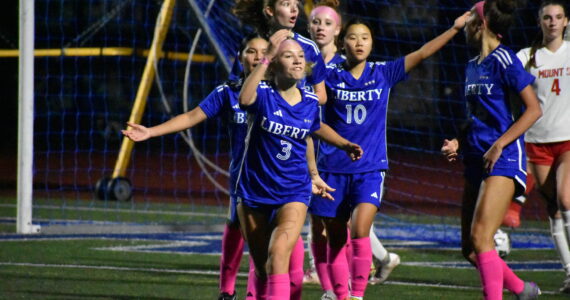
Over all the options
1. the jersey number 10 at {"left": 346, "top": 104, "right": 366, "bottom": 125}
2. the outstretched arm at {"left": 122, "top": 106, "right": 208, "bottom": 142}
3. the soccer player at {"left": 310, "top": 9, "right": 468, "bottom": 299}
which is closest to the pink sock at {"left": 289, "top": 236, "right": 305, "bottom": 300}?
the soccer player at {"left": 310, "top": 9, "right": 468, "bottom": 299}

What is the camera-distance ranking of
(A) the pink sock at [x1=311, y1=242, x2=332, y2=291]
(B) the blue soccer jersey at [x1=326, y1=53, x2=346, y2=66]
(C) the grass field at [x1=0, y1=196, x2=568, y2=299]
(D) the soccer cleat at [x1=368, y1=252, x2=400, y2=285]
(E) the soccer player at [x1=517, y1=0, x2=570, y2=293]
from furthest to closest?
(D) the soccer cleat at [x1=368, y1=252, x2=400, y2=285] < (E) the soccer player at [x1=517, y1=0, x2=570, y2=293] < (C) the grass field at [x1=0, y1=196, x2=568, y2=299] < (B) the blue soccer jersey at [x1=326, y1=53, x2=346, y2=66] < (A) the pink sock at [x1=311, y1=242, x2=332, y2=291]

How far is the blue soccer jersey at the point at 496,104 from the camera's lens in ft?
20.8

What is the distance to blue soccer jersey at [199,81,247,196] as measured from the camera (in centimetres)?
648

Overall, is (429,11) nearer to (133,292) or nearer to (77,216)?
(77,216)

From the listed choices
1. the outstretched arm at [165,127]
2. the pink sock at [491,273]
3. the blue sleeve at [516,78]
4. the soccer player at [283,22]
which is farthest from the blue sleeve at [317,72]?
the pink sock at [491,273]

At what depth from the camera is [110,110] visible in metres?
34.2

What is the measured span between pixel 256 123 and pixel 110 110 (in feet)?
94.1

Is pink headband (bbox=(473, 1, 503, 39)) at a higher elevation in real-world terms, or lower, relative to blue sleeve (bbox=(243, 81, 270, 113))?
higher

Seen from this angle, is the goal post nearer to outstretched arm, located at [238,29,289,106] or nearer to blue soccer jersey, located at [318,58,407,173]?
blue soccer jersey, located at [318,58,407,173]

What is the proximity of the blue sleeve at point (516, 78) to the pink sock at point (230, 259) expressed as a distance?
199 centimetres

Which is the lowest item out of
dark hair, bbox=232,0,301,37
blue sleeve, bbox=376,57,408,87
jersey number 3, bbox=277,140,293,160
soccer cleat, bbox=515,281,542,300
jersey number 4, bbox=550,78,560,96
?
soccer cleat, bbox=515,281,542,300

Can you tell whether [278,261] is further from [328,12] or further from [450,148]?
[328,12]

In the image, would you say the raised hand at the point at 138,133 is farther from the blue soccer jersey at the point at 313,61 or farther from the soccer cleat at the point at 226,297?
the soccer cleat at the point at 226,297

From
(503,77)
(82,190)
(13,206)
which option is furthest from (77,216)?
(503,77)
